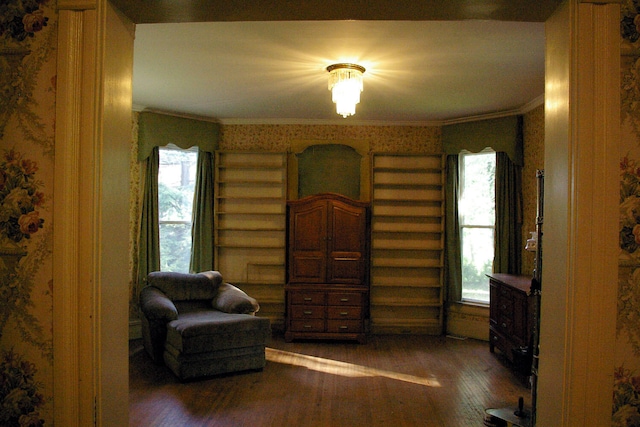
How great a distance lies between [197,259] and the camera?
232 inches

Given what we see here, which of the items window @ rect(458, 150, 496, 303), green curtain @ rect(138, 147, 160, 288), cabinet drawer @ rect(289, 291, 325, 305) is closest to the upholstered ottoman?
cabinet drawer @ rect(289, 291, 325, 305)

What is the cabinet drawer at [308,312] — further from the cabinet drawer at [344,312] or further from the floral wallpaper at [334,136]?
the floral wallpaper at [334,136]

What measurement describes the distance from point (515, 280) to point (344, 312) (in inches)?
76.7

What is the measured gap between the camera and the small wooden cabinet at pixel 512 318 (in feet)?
13.2

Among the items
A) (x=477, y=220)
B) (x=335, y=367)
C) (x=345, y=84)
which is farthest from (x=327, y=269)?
(x=345, y=84)

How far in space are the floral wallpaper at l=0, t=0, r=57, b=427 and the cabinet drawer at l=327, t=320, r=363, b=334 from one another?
446 centimetres

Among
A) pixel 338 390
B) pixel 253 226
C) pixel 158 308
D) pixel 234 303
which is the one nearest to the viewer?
pixel 338 390

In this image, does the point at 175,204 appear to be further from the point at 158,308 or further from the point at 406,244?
the point at 406,244

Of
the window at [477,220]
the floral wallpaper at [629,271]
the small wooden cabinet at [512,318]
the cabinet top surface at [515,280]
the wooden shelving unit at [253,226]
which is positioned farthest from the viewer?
the wooden shelving unit at [253,226]

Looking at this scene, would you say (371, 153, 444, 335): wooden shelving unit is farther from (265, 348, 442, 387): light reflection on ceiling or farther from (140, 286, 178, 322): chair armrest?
(140, 286, 178, 322): chair armrest

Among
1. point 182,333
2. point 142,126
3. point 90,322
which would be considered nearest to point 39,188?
point 90,322

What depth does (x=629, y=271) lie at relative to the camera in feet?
3.63

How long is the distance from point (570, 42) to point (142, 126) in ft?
17.1

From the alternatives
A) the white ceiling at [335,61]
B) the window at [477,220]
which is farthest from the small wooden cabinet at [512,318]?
the white ceiling at [335,61]
